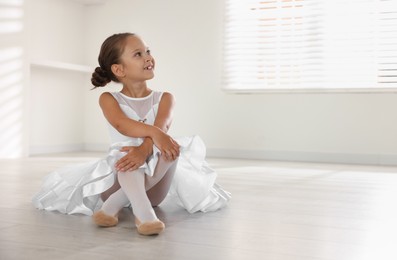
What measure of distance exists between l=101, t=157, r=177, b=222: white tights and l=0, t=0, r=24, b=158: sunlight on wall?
8.34 feet

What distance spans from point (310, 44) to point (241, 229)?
2877 mm

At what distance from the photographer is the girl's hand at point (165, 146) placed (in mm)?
1457

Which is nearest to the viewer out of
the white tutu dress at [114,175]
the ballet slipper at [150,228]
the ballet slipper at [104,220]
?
the ballet slipper at [150,228]

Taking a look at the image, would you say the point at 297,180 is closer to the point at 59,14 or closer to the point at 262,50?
the point at 262,50

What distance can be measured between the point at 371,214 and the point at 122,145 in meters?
0.85

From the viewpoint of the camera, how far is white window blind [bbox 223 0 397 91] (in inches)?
152

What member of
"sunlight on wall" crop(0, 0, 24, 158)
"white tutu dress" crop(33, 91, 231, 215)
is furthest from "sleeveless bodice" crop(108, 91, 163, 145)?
"sunlight on wall" crop(0, 0, 24, 158)

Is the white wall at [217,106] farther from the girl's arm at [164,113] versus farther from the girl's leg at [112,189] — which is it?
the girl's leg at [112,189]

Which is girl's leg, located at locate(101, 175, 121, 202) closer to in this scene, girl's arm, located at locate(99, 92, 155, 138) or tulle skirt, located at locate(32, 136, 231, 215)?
tulle skirt, located at locate(32, 136, 231, 215)

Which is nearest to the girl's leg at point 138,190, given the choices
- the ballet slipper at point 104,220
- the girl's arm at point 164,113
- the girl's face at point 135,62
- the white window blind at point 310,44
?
the ballet slipper at point 104,220

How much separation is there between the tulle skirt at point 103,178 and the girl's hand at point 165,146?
132 millimetres

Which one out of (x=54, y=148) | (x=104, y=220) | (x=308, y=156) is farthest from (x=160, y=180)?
(x=54, y=148)

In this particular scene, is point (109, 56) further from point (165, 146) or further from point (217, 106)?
point (217, 106)

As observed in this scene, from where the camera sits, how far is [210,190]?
1.76 meters
